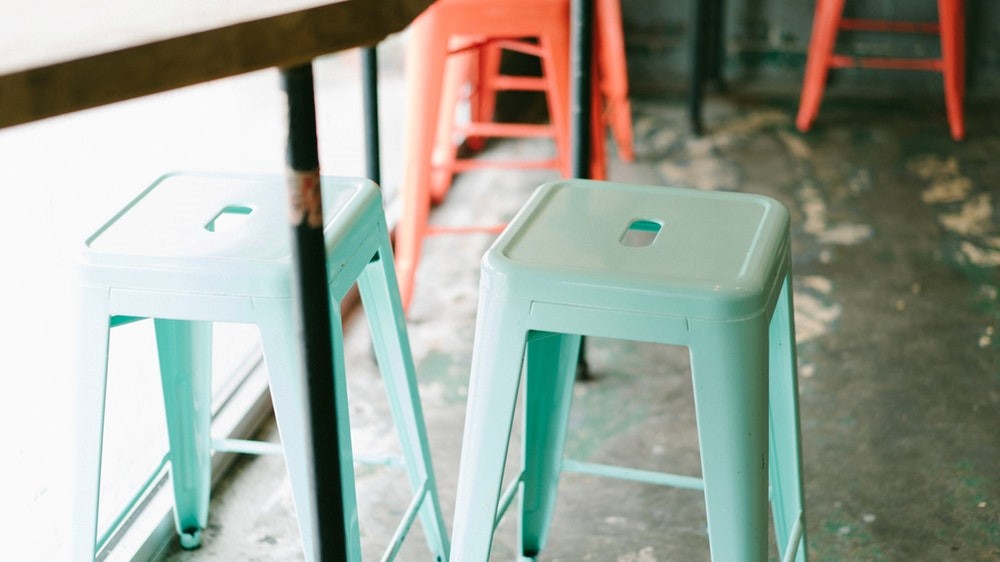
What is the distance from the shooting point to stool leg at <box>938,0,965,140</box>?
379cm

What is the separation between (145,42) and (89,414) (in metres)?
0.74

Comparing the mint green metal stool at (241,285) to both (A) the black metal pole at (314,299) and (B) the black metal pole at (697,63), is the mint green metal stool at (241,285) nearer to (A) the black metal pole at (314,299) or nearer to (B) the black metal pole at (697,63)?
(A) the black metal pole at (314,299)

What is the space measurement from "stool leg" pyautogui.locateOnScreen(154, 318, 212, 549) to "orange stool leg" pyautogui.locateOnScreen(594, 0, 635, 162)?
216 centimetres

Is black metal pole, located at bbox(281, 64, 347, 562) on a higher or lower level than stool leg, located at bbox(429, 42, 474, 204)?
higher

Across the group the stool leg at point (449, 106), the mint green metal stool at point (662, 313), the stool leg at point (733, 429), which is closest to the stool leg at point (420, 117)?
the stool leg at point (449, 106)

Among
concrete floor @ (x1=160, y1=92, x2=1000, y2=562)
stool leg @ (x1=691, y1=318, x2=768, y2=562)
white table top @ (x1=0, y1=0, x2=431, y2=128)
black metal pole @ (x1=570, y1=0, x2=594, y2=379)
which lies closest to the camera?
white table top @ (x1=0, y1=0, x2=431, y2=128)

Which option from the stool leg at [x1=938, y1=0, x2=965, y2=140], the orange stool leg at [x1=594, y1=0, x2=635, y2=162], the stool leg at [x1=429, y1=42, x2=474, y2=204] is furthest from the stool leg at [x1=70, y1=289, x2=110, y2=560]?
the stool leg at [x1=938, y1=0, x2=965, y2=140]

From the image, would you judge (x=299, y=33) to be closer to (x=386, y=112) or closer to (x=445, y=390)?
(x=445, y=390)

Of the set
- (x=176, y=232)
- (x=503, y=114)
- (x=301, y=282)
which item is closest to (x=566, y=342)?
(x=176, y=232)

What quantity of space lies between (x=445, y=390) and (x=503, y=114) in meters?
2.07

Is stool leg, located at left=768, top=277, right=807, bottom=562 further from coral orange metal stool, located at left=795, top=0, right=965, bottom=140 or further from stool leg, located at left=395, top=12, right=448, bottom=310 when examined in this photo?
coral orange metal stool, located at left=795, top=0, right=965, bottom=140

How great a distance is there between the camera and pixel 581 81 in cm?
215

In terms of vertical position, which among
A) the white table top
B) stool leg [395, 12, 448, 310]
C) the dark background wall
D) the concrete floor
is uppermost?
the white table top

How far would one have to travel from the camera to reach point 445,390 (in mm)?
2408
